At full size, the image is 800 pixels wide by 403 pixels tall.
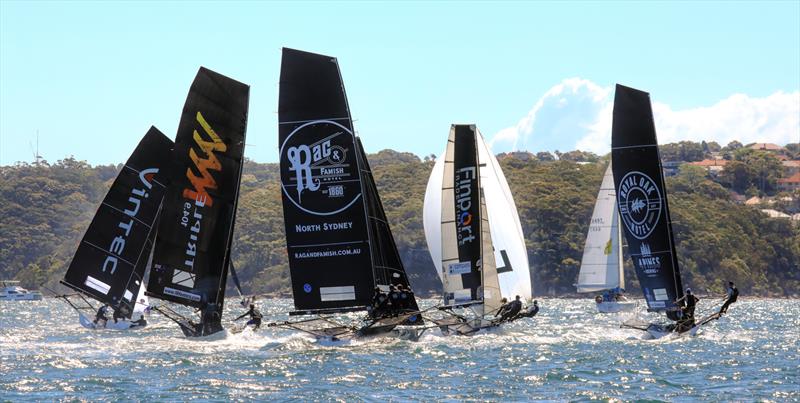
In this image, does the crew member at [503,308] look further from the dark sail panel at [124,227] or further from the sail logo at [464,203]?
the dark sail panel at [124,227]

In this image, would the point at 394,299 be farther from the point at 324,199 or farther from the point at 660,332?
the point at 660,332

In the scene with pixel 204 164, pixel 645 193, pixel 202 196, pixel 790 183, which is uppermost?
pixel 790 183

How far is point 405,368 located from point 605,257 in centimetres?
3144

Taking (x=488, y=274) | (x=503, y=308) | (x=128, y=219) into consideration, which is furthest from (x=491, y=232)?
(x=128, y=219)

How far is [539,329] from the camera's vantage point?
42312 mm

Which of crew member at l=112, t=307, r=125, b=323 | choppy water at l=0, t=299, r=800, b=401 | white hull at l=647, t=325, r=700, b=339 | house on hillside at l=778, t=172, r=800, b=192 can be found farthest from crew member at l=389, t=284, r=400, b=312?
house on hillside at l=778, t=172, r=800, b=192

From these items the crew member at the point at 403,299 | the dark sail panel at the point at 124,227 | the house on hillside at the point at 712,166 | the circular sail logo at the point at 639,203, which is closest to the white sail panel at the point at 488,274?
the crew member at the point at 403,299

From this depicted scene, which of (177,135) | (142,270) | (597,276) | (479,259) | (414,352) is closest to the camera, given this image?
(414,352)

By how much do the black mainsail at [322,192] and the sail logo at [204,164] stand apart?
2.53m

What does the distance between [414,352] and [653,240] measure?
969 centimetres

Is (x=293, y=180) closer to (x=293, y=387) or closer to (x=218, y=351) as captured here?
(x=218, y=351)

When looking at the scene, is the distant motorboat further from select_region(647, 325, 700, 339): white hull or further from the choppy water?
select_region(647, 325, 700, 339): white hull

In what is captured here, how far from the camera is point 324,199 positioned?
30.7m

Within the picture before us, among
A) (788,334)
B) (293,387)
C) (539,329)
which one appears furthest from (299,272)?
(788,334)
